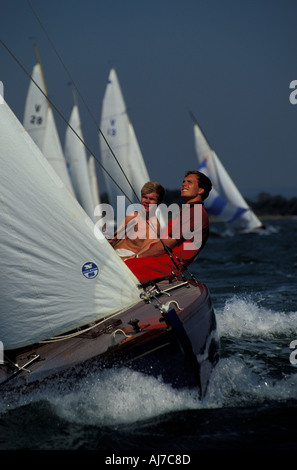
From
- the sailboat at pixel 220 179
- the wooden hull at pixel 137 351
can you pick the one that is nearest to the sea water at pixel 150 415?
the wooden hull at pixel 137 351

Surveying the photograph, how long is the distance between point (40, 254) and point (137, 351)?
914 mm

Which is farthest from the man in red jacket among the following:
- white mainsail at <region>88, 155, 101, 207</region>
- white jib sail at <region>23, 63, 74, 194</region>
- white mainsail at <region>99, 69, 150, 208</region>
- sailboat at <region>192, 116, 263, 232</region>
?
sailboat at <region>192, 116, 263, 232</region>

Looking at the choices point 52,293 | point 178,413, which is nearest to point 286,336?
point 178,413

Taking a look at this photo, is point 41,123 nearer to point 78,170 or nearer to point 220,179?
point 78,170

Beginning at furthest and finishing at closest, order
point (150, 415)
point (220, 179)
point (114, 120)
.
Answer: point (220, 179)
point (114, 120)
point (150, 415)

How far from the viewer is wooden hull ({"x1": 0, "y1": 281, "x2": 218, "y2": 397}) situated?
3.27m

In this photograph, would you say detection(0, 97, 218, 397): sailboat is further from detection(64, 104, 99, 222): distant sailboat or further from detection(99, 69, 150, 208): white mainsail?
detection(64, 104, 99, 222): distant sailboat

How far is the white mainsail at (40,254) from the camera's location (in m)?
3.54

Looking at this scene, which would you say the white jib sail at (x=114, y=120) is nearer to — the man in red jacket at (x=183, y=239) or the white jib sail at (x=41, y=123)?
the white jib sail at (x=41, y=123)

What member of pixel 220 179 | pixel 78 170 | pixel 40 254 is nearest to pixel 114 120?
pixel 78 170

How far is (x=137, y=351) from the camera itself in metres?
3.26

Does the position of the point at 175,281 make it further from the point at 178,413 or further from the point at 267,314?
the point at 267,314

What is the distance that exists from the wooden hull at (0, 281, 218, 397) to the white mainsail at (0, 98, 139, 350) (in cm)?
14
